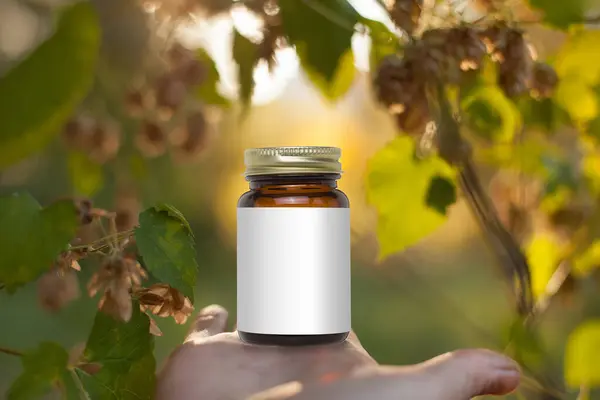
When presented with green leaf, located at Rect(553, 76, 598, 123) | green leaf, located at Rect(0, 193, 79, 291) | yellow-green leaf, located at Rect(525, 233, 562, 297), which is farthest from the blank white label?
yellow-green leaf, located at Rect(525, 233, 562, 297)

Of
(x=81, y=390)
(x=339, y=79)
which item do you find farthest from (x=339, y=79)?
(x=81, y=390)

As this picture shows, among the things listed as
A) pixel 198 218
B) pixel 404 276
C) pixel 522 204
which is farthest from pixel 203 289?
pixel 522 204

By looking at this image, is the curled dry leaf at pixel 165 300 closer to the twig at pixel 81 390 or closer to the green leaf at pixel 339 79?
the twig at pixel 81 390

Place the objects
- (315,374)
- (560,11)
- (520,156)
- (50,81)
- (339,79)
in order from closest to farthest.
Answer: (50,81) < (315,374) < (560,11) < (339,79) < (520,156)

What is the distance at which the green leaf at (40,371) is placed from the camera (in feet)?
1.22

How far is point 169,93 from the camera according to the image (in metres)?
0.62

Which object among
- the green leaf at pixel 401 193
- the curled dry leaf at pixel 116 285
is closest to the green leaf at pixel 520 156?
the green leaf at pixel 401 193

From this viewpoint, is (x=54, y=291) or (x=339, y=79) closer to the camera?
(x=54, y=291)

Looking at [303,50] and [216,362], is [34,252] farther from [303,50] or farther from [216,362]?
[303,50]

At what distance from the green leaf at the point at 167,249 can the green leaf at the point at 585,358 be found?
53 cm

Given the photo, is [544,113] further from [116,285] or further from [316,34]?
[116,285]

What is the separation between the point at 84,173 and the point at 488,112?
0.35 m

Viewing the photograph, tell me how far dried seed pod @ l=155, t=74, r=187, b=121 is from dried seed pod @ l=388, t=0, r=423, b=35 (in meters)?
0.19

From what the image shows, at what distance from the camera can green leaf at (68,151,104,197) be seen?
68 cm
